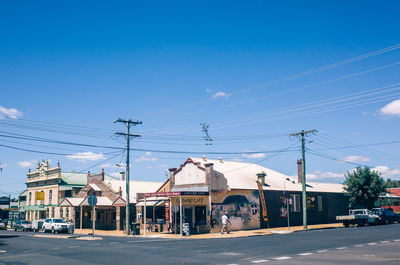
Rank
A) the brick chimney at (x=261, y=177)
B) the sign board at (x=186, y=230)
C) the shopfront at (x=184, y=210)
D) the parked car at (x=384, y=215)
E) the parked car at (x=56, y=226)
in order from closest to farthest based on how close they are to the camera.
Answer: the sign board at (x=186, y=230), the shopfront at (x=184, y=210), the parked car at (x=384, y=215), the parked car at (x=56, y=226), the brick chimney at (x=261, y=177)

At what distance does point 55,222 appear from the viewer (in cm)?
4269

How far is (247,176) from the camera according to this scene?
141 feet

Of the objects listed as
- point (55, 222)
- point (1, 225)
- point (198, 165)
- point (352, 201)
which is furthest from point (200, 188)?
point (1, 225)

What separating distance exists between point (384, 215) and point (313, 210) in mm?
7375

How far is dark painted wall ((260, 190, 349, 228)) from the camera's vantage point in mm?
41312

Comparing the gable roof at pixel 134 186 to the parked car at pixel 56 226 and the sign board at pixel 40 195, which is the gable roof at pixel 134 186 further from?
the sign board at pixel 40 195

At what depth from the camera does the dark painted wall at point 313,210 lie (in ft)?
136

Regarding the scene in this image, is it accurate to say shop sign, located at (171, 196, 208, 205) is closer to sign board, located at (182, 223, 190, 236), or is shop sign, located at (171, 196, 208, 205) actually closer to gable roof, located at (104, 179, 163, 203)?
sign board, located at (182, 223, 190, 236)

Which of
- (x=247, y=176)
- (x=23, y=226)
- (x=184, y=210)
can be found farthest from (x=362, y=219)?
(x=23, y=226)

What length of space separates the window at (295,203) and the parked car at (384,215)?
290 inches

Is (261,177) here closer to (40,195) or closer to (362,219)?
(362,219)

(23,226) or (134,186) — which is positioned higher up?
(134,186)

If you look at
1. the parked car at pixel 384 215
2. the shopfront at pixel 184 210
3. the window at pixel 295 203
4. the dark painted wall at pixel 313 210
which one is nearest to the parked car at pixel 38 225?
the shopfront at pixel 184 210

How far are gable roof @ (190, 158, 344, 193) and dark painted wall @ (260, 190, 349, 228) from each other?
2.72ft
